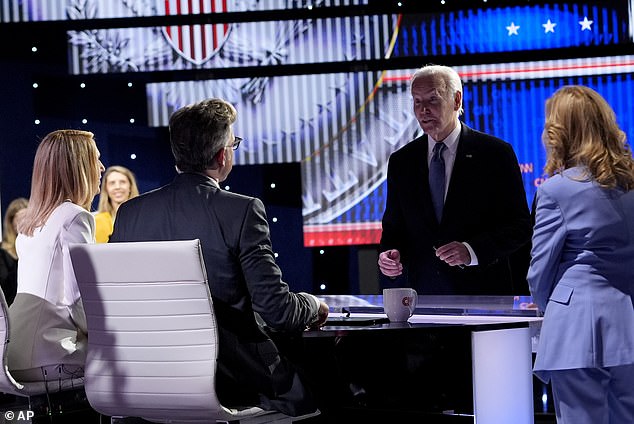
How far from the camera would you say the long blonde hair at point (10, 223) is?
20.6ft

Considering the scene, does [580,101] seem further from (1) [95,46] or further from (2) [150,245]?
(1) [95,46]

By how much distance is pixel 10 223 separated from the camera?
6312mm

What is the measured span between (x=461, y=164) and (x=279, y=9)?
2835mm

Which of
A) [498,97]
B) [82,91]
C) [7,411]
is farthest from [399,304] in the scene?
[82,91]

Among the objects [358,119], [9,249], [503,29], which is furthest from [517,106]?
[9,249]

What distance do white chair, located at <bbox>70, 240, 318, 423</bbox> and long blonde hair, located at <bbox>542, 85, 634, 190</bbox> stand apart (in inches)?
44.3

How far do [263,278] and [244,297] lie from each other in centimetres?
10

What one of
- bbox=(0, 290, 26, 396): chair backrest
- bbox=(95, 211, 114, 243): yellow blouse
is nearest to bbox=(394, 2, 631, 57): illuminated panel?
bbox=(95, 211, 114, 243): yellow blouse

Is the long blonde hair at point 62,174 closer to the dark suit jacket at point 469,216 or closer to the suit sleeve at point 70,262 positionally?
the suit sleeve at point 70,262

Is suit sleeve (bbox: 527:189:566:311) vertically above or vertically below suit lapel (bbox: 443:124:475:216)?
below

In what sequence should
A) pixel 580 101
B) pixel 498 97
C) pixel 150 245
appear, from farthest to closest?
pixel 498 97, pixel 580 101, pixel 150 245

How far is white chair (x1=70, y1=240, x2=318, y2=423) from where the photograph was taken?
2.58 m

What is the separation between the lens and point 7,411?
3877 millimetres

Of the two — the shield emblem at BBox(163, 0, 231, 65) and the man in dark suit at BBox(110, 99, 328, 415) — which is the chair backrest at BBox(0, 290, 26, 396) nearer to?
the man in dark suit at BBox(110, 99, 328, 415)
